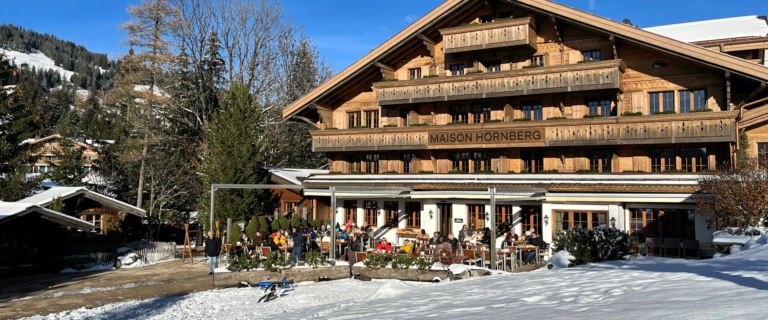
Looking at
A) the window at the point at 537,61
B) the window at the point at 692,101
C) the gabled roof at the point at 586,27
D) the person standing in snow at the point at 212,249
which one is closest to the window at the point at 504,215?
the window at the point at 537,61

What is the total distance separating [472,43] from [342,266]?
1416cm

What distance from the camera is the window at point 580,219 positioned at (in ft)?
79.3

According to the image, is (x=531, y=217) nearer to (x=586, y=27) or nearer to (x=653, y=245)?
(x=653, y=245)

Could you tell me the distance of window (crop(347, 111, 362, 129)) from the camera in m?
33.0

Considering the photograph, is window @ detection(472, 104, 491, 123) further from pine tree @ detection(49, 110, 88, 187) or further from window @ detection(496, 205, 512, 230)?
pine tree @ detection(49, 110, 88, 187)

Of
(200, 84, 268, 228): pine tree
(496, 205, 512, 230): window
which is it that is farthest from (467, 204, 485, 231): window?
(200, 84, 268, 228): pine tree

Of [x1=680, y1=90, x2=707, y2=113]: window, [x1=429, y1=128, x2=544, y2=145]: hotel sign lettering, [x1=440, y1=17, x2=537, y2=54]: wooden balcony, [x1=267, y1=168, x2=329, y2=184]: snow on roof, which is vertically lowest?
[x1=267, y1=168, x2=329, y2=184]: snow on roof

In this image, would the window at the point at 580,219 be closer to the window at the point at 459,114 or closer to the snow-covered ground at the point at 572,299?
the window at the point at 459,114

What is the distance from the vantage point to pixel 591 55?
2688 centimetres

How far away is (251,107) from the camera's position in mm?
31875

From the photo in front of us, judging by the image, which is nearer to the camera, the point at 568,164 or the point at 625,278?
the point at 625,278

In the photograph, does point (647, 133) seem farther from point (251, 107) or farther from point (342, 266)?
point (251, 107)

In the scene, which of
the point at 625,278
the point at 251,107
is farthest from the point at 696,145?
the point at 251,107

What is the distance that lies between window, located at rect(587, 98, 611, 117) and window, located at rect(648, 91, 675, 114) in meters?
1.75
